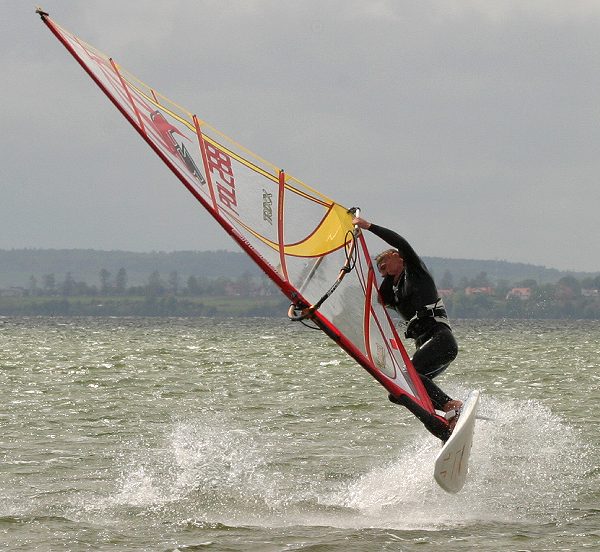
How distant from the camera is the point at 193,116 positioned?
957cm

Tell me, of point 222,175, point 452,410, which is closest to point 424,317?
point 452,410

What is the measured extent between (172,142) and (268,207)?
923 mm

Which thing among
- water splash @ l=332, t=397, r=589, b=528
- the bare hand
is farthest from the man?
water splash @ l=332, t=397, r=589, b=528

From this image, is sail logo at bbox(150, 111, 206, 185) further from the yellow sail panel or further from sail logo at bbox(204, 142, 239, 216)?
the yellow sail panel

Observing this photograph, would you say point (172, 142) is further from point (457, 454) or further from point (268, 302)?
point (268, 302)

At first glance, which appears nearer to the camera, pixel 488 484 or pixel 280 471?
pixel 488 484

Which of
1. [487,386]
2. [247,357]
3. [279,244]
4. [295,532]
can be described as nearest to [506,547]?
[295,532]

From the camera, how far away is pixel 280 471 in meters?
11.1

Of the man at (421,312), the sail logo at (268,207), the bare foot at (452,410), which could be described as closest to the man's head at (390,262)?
the man at (421,312)

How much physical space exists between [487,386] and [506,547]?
1427 cm

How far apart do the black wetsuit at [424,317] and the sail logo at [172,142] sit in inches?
68.6

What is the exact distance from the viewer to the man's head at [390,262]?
29.5 ft

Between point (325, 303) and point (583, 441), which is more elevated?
point (325, 303)

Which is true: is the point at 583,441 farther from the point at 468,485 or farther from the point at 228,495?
the point at 228,495
